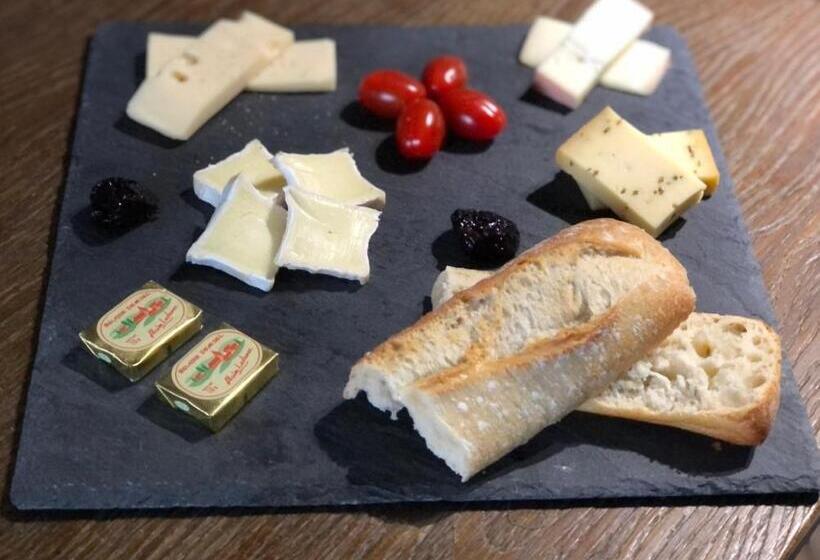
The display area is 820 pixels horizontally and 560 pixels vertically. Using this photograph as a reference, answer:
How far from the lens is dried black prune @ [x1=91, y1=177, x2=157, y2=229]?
1.94 meters

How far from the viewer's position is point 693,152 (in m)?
2.12

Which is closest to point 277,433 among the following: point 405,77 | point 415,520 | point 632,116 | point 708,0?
point 415,520

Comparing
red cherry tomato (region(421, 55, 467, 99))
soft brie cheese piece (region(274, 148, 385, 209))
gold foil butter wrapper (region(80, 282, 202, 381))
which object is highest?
red cherry tomato (region(421, 55, 467, 99))

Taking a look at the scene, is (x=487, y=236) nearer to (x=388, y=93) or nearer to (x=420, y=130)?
(x=420, y=130)

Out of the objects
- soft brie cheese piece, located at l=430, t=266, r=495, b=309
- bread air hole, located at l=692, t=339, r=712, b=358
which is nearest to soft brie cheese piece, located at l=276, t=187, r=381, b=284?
soft brie cheese piece, located at l=430, t=266, r=495, b=309

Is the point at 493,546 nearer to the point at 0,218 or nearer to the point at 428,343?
the point at 428,343

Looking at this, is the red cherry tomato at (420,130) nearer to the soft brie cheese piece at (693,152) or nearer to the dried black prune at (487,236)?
the dried black prune at (487,236)

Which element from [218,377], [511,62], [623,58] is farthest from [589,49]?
[218,377]

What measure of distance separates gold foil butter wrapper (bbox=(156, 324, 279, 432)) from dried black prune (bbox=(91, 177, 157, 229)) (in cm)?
41

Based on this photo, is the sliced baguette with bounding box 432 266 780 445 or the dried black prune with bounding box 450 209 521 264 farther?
the dried black prune with bounding box 450 209 521 264

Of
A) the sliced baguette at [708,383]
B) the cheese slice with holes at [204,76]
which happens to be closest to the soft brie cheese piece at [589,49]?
the cheese slice with holes at [204,76]

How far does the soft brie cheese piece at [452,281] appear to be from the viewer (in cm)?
178

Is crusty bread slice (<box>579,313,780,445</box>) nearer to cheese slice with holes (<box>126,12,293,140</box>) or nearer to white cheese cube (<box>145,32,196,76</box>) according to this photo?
cheese slice with holes (<box>126,12,293,140</box>)

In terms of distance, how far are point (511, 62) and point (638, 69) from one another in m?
0.34
